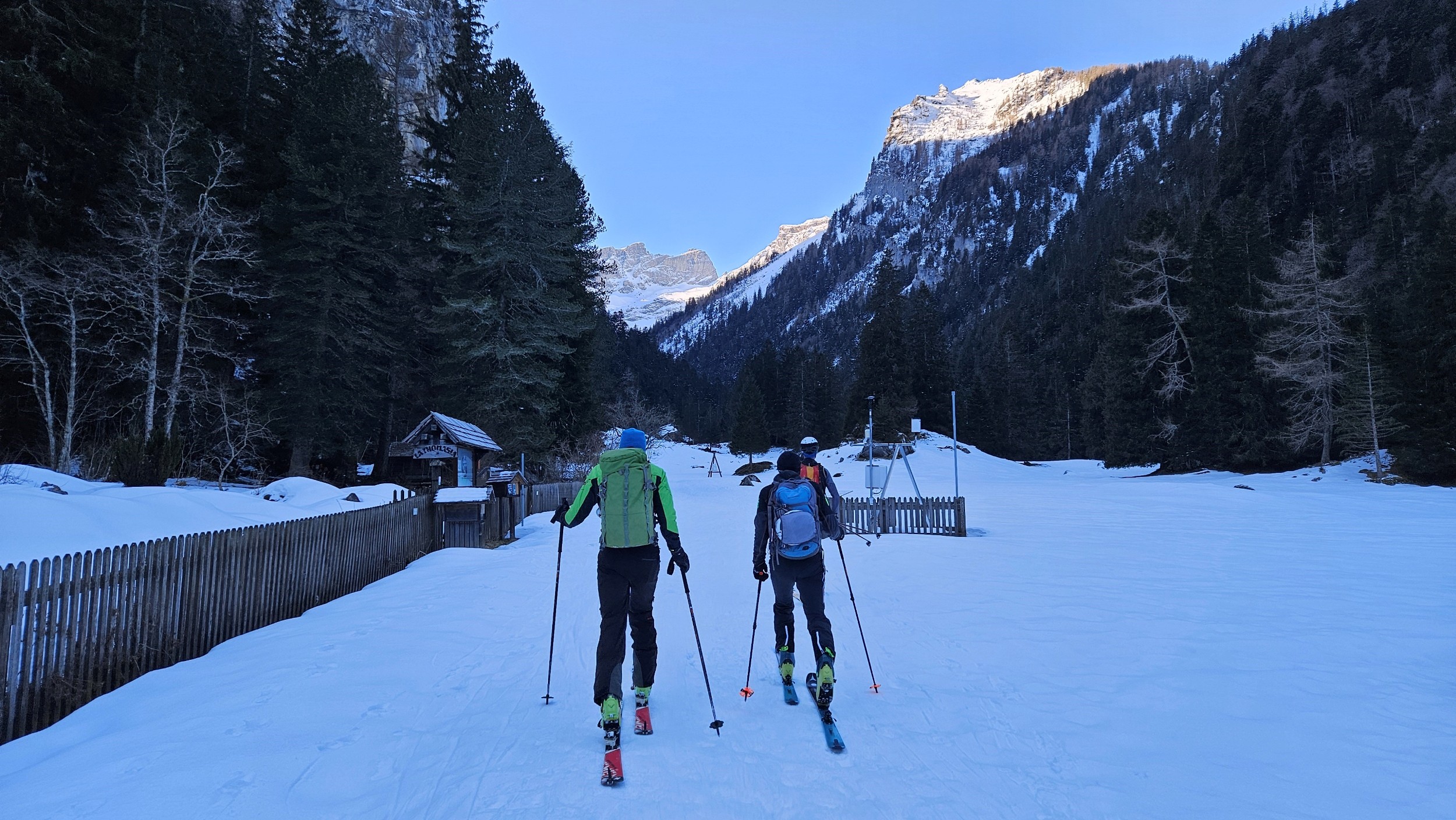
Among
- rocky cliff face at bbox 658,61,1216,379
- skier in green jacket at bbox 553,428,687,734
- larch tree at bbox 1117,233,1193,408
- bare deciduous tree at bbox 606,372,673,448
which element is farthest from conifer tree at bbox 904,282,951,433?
rocky cliff face at bbox 658,61,1216,379

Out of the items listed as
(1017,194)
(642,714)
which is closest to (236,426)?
(642,714)

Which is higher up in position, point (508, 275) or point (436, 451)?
point (508, 275)

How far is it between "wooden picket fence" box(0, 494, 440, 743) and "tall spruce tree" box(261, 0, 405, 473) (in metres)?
15.4

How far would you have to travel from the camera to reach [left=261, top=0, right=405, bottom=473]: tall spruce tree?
2172 cm

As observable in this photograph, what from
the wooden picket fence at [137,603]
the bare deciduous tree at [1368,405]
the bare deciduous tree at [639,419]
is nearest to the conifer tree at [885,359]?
the bare deciduous tree at [639,419]

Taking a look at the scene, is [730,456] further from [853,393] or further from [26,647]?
[26,647]

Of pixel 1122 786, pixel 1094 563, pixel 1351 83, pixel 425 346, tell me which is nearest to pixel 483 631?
pixel 1122 786

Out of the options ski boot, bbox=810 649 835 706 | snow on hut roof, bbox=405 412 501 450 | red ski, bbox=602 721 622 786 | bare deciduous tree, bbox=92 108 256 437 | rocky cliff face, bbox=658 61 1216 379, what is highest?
rocky cliff face, bbox=658 61 1216 379

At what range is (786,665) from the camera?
17.7 ft

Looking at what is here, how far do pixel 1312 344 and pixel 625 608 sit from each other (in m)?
37.5

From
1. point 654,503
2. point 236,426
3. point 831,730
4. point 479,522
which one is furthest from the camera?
point 236,426

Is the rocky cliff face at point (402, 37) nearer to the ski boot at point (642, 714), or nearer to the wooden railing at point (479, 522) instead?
the wooden railing at point (479, 522)

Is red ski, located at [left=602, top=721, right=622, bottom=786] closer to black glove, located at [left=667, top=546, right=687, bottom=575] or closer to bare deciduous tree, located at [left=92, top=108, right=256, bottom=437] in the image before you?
black glove, located at [left=667, top=546, right=687, bottom=575]

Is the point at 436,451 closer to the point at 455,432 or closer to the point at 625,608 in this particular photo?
the point at 455,432
